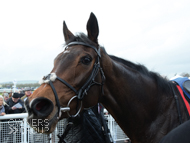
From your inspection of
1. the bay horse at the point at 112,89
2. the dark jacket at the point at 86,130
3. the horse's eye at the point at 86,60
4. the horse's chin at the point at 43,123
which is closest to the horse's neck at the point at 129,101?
Result: the bay horse at the point at 112,89

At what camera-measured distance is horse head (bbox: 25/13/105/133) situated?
1.65 metres

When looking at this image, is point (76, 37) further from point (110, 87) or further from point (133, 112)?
point (133, 112)

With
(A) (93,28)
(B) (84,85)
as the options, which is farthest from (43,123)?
(A) (93,28)

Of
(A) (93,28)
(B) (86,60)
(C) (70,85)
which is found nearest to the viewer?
(C) (70,85)

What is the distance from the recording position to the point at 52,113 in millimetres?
1685

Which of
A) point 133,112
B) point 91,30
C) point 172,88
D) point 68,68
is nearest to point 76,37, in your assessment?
point 91,30

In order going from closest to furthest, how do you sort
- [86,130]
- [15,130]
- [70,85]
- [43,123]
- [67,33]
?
[43,123]
[70,85]
[67,33]
[86,130]
[15,130]

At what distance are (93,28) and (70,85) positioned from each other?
821 mm

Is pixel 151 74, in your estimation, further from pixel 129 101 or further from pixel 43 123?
pixel 43 123

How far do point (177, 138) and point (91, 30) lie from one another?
1.64 metres

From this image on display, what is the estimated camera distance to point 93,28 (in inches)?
85.7

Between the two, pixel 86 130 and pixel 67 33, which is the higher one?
pixel 67 33

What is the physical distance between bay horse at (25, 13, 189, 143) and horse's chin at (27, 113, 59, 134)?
7 centimetres

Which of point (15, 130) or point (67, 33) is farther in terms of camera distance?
point (15, 130)
